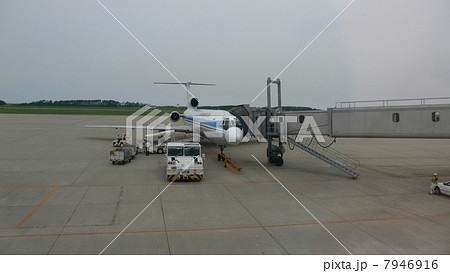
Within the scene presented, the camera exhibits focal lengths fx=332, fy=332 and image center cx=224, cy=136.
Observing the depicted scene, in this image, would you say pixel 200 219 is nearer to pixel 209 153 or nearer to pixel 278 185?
pixel 278 185

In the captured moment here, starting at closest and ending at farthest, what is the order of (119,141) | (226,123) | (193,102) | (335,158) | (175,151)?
1. (175,151)
2. (226,123)
3. (335,158)
4. (119,141)
5. (193,102)

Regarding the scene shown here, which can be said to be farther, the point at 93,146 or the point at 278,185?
the point at 93,146

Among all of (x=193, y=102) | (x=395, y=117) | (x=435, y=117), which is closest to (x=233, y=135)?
(x=395, y=117)

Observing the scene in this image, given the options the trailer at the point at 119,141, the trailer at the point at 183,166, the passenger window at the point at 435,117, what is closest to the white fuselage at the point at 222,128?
the trailer at the point at 183,166

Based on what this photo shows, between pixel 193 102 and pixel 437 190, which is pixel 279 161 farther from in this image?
pixel 193 102

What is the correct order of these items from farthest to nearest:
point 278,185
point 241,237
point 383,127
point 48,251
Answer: point 383,127
point 278,185
point 241,237
point 48,251

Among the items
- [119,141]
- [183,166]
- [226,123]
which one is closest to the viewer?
[183,166]

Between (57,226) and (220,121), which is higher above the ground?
(220,121)

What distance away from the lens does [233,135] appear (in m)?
23.1

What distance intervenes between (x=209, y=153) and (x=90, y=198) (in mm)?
16457

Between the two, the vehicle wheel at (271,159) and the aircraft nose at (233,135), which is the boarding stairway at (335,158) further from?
the aircraft nose at (233,135)

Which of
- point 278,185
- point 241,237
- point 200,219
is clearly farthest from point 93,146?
point 241,237

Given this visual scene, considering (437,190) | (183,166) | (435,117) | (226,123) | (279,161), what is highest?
(435,117)

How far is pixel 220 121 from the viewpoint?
24984 millimetres
